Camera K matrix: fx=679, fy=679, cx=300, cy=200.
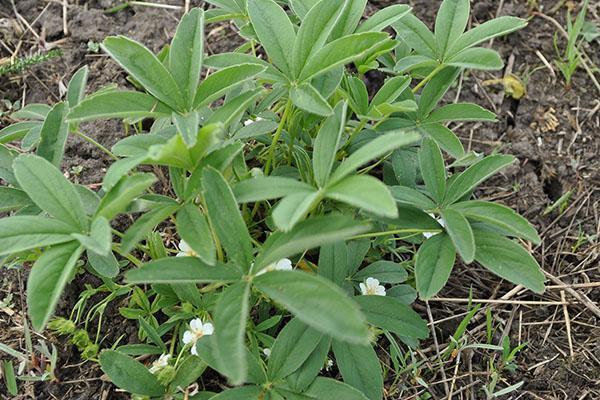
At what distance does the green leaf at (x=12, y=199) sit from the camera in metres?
1.62

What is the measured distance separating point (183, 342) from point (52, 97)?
1147mm

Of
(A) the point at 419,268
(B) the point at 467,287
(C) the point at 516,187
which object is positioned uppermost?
(A) the point at 419,268

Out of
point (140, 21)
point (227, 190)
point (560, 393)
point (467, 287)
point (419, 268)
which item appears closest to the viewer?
point (227, 190)

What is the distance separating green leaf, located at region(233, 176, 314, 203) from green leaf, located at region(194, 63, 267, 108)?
0.74ft

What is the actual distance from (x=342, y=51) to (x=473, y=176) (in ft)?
1.48

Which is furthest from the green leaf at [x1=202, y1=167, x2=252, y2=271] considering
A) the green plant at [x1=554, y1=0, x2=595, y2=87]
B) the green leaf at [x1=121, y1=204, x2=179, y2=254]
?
the green plant at [x1=554, y1=0, x2=595, y2=87]

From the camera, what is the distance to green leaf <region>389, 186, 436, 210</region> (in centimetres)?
160

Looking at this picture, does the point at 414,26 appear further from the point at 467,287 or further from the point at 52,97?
the point at 52,97

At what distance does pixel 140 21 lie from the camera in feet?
8.68

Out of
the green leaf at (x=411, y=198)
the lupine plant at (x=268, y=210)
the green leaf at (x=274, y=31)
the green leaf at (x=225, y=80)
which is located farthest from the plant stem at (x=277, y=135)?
the green leaf at (x=411, y=198)

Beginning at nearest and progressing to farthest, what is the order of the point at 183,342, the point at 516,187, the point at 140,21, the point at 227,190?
the point at 227,190 → the point at 183,342 → the point at 516,187 → the point at 140,21

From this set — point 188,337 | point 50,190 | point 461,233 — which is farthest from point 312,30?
point 188,337

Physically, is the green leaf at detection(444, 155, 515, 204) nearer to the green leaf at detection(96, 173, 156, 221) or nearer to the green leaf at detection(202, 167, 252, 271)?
the green leaf at detection(202, 167, 252, 271)

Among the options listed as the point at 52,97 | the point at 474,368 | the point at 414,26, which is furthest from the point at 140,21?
the point at 474,368
